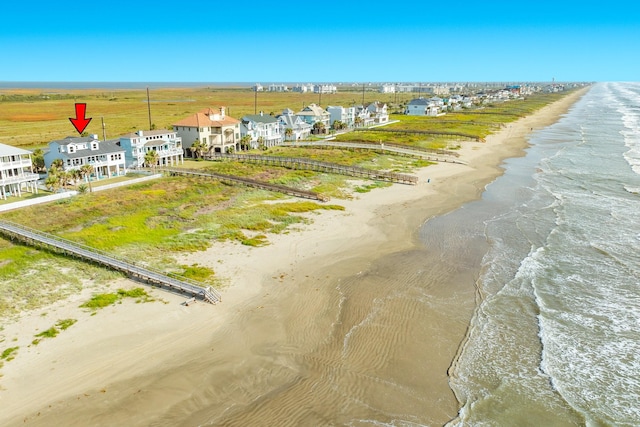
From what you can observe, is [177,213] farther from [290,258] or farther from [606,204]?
[606,204]

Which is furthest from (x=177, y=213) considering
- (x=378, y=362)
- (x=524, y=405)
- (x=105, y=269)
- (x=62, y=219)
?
(x=524, y=405)

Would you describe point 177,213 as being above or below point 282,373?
above

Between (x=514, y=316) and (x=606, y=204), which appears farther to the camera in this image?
(x=606, y=204)

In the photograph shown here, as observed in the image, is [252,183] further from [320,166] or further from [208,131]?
[208,131]

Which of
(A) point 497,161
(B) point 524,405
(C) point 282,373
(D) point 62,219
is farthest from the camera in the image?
(A) point 497,161

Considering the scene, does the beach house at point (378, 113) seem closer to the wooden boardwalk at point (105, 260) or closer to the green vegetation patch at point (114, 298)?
the wooden boardwalk at point (105, 260)

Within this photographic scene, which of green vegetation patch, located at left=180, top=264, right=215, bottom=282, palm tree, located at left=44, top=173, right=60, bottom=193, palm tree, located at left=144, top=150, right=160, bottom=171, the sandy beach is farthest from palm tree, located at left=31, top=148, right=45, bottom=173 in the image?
green vegetation patch, located at left=180, top=264, right=215, bottom=282
